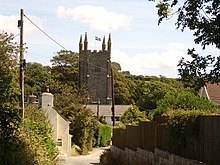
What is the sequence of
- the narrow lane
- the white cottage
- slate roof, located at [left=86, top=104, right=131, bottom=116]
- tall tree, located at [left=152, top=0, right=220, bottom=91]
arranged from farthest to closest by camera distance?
slate roof, located at [left=86, top=104, right=131, bottom=116]
the white cottage
the narrow lane
tall tree, located at [left=152, top=0, right=220, bottom=91]

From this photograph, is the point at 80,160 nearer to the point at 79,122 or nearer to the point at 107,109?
the point at 79,122

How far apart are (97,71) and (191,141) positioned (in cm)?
9676

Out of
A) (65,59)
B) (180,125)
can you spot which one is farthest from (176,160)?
(65,59)

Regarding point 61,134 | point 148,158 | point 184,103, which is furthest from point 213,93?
point 148,158

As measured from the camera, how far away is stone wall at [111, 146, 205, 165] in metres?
18.8

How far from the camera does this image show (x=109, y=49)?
4407 inches

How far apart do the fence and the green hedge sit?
108 ft

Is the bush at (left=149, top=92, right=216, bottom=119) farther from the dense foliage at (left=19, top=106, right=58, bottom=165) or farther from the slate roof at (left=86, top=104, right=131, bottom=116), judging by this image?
the slate roof at (left=86, top=104, right=131, bottom=116)

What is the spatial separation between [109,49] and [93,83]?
8336 mm

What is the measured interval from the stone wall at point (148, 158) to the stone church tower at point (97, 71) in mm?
72822

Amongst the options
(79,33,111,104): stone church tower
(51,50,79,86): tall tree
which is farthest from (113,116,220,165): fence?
(79,33,111,104): stone church tower

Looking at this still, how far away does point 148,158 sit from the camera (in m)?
24.9

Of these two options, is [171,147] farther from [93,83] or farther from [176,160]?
[93,83]

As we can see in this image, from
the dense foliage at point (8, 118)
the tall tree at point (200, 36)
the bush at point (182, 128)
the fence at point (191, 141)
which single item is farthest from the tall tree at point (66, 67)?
the tall tree at point (200, 36)
